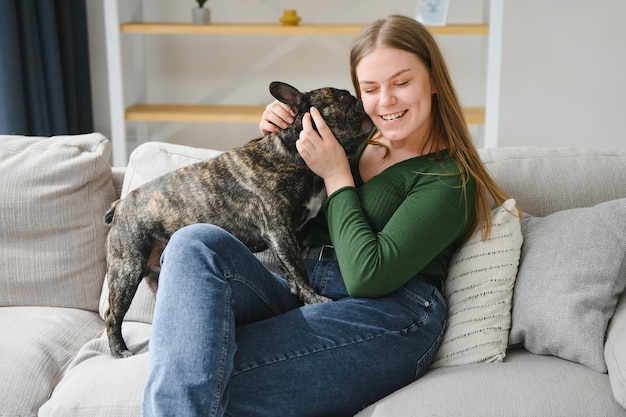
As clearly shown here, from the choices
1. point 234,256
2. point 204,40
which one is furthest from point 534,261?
point 204,40

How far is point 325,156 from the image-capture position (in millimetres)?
1827

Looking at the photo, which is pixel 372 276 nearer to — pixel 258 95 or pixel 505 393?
pixel 505 393

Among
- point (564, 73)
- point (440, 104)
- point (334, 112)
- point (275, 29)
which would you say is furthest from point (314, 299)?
point (564, 73)

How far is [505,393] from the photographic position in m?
1.59

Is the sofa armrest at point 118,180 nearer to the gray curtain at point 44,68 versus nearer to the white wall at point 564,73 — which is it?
the gray curtain at point 44,68

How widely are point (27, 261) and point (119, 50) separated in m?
1.77

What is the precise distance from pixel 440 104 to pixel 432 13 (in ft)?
6.16

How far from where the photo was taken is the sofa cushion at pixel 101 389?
168 cm

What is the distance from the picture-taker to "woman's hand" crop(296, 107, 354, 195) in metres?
1.83

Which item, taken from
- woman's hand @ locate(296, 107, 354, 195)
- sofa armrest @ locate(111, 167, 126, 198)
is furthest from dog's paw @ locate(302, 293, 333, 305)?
sofa armrest @ locate(111, 167, 126, 198)

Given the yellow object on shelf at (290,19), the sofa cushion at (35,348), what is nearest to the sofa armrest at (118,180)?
the sofa cushion at (35,348)

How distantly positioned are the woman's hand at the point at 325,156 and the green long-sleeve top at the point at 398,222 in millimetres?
36

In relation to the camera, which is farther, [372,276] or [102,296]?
[102,296]

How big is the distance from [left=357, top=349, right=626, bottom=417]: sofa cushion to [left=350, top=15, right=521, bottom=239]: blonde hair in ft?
1.12
